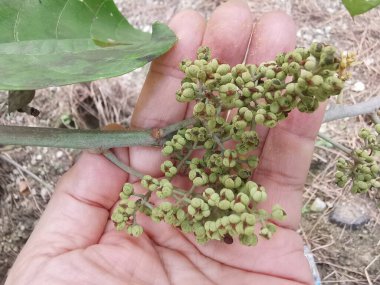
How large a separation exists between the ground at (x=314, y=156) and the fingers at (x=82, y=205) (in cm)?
82

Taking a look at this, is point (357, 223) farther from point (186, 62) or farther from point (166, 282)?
point (186, 62)

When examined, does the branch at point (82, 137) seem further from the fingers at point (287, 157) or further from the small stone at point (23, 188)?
the small stone at point (23, 188)

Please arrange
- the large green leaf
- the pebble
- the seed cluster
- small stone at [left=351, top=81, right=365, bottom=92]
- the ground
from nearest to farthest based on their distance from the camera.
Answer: the seed cluster
the large green leaf
the ground
the pebble
small stone at [left=351, top=81, right=365, bottom=92]

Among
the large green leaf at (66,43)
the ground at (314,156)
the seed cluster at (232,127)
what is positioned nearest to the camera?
the seed cluster at (232,127)

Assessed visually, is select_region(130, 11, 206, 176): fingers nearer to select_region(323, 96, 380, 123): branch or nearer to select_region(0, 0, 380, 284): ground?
select_region(323, 96, 380, 123): branch

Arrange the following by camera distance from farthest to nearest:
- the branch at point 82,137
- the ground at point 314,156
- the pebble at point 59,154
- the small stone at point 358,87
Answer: the small stone at point 358,87
the pebble at point 59,154
the ground at point 314,156
the branch at point 82,137

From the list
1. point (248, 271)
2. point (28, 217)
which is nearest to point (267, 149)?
point (248, 271)

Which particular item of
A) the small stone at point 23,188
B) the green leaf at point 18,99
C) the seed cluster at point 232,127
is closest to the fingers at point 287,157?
the seed cluster at point 232,127

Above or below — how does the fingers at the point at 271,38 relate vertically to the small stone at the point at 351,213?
above

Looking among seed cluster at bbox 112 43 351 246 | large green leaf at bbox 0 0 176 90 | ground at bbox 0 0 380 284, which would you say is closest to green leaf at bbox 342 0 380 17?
seed cluster at bbox 112 43 351 246

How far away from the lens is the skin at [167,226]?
154cm

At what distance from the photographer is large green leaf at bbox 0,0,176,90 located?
1176mm

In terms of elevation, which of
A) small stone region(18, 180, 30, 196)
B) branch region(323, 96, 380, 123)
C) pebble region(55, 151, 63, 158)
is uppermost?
branch region(323, 96, 380, 123)

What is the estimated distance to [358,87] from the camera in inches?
103
